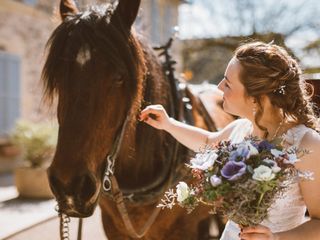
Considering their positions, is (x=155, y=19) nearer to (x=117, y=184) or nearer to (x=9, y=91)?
(x=9, y=91)

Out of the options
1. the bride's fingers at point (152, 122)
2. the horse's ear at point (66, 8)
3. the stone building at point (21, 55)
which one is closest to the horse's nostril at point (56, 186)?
the bride's fingers at point (152, 122)

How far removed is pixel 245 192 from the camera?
146 cm

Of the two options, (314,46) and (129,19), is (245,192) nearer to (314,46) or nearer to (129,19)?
(129,19)

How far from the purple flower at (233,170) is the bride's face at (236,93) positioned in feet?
1.37

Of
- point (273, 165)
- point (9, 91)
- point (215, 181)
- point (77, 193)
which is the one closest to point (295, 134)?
point (273, 165)

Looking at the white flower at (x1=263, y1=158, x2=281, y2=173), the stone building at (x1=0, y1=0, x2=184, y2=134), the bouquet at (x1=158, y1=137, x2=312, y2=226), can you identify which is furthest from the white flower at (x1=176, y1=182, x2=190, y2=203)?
the stone building at (x1=0, y1=0, x2=184, y2=134)

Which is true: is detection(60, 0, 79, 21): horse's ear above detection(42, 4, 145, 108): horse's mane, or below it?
above

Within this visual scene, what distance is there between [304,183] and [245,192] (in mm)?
335

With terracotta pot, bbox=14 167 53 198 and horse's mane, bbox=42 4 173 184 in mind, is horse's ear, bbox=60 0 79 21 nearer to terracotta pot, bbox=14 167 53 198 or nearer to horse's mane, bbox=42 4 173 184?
horse's mane, bbox=42 4 173 184

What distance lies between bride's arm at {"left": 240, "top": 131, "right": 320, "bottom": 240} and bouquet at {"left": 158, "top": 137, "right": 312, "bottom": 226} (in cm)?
8

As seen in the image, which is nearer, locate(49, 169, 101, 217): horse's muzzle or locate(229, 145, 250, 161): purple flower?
locate(229, 145, 250, 161): purple flower

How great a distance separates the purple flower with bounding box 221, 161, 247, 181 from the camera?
1.46 metres

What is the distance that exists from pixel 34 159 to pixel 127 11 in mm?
5704

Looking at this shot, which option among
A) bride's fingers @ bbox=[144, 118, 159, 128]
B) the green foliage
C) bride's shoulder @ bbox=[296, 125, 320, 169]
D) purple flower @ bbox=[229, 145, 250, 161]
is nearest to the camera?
purple flower @ bbox=[229, 145, 250, 161]
